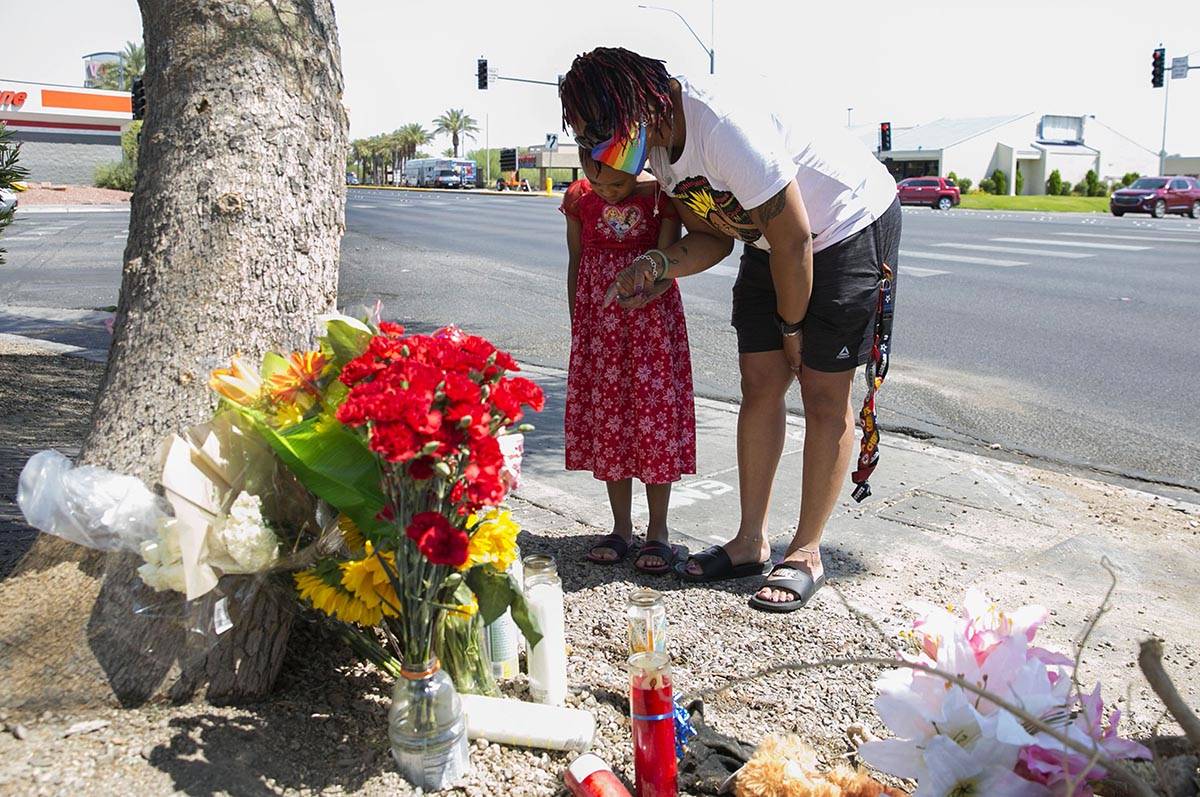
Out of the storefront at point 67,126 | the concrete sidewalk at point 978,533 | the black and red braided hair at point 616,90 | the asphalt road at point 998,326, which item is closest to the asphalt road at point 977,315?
the asphalt road at point 998,326

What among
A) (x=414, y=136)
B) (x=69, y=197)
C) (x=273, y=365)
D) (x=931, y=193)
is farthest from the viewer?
(x=414, y=136)

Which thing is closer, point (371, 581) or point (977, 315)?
point (371, 581)

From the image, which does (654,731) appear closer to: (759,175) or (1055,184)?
(759,175)

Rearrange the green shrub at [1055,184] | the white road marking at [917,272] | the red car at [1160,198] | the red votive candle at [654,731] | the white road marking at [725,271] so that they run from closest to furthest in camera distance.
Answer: the red votive candle at [654,731]
the white road marking at [725,271]
the white road marking at [917,272]
the red car at [1160,198]
the green shrub at [1055,184]

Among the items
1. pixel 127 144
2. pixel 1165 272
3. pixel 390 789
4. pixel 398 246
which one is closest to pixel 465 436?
pixel 390 789

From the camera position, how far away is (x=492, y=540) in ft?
7.32

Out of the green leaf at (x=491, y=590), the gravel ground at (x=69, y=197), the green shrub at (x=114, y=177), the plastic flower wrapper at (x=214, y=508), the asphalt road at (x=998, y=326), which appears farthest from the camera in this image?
the green shrub at (x=114, y=177)

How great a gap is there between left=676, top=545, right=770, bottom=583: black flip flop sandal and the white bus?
74.1 meters

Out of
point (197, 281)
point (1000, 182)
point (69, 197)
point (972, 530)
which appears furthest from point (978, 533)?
point (1000, 182)

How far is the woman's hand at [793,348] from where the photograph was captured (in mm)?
3438

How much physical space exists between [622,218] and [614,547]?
1.16 m

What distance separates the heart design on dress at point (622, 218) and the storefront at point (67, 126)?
60.3 m

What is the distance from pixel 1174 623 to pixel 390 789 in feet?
8.35

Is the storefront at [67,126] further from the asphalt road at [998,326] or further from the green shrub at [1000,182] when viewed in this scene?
the green shrub at [1000,182]
